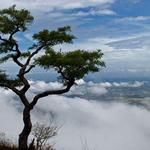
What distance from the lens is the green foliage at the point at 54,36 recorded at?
2817cm

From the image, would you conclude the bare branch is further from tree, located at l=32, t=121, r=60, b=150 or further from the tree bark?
tree, located at l=32, t=121, r=60, b=150

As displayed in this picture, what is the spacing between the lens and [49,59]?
25797 millimetres

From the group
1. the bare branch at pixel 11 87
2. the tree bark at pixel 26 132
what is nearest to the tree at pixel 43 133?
the tree bark at pixel 26 132

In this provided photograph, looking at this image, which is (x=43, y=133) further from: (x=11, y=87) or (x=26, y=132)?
(x=11, y=87)

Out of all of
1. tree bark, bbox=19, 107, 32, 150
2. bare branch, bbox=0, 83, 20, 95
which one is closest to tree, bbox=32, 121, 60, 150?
tree bark, bbox=19, 107, 32, 150

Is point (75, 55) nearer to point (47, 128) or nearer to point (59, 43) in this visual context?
point (59, 43)

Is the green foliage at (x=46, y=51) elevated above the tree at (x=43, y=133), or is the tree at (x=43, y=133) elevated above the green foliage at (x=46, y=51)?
the green foliage at (x=46, y=51)

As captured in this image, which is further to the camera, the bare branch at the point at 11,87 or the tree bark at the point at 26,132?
the bare branch at the point at 11,87

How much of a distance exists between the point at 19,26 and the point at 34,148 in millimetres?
6823

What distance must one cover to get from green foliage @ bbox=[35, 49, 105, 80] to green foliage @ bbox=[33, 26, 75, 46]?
1885 mm

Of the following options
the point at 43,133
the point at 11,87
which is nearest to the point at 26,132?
the point at 43,133

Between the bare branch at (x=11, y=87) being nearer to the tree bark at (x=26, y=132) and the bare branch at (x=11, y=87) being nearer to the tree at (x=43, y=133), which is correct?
the tree bark at (x=26, y=132)

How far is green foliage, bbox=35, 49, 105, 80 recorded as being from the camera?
1010 inches

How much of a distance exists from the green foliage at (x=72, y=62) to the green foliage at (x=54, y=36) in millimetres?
1885
